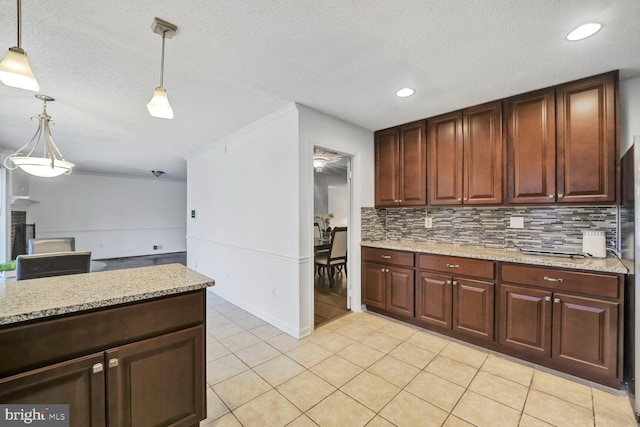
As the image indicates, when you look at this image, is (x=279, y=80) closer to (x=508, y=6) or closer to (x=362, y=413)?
(x=508, y=6)

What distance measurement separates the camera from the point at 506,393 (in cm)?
193

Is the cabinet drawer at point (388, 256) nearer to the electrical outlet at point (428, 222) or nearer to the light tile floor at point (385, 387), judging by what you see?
the electrical outlet at point (428, 222)

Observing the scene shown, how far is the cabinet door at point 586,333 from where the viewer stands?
192cm

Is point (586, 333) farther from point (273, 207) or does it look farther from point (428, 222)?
point (273, 207)

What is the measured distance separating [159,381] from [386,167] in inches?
125

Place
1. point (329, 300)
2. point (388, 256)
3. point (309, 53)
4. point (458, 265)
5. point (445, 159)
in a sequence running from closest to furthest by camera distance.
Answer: point (309, 53) < point (458, 265) < point (445, 159) < point (388, 256) < point (329, 300)

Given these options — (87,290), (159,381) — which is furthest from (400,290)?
(87,290)

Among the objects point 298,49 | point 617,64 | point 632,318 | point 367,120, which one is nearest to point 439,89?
point 367,120

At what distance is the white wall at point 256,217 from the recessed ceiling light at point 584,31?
2.15m

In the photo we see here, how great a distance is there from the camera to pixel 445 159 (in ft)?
10.0

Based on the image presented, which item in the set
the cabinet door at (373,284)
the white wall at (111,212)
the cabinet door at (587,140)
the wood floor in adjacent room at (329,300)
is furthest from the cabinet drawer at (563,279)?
the white wall at (111,212)

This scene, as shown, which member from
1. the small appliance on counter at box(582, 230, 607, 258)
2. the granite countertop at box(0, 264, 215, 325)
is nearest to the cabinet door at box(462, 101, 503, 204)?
the small appliance on counter at box(582, 230, 607, 258)

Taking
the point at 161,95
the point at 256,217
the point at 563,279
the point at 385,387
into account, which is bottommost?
the point at 385,387

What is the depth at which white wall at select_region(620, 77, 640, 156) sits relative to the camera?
2219mm
